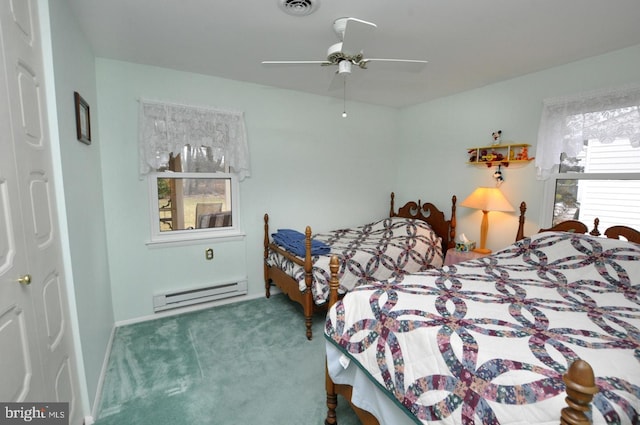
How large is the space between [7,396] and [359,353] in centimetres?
125

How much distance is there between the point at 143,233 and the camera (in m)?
2.74

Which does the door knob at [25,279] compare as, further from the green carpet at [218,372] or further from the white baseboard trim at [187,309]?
the white baseboard trim at [187,309]

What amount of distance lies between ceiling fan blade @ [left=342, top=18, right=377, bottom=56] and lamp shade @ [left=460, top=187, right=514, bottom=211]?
2017mm

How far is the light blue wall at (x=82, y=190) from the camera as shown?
1499 millimetres

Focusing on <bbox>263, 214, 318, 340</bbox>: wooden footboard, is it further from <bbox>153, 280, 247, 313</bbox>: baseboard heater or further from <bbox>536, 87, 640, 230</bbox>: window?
<bbox>536, 87, 640, 230</bbox>: window

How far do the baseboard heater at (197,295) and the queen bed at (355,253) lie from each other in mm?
342

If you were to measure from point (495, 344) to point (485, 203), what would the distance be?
2142 millimetres

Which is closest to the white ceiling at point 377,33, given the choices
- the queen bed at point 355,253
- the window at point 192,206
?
the window at point 192,206

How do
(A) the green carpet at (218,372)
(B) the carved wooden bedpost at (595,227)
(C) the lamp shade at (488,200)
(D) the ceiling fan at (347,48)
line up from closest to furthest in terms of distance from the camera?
(D) the ceiling fan at (347,48) < (A) the green carpet at (218,372) < (B) the carved wooden bedpost at (595,227) < (C) the lamp shade at (488,200)

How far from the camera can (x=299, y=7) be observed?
168 centimetres

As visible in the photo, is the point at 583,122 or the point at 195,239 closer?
the point at 583,122

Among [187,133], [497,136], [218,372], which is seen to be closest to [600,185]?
[497,136]

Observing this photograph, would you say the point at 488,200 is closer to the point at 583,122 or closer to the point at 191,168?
the point at 583,122

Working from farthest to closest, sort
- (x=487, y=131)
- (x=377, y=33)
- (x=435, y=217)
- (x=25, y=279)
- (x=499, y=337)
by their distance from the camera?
(x=435, y=217), (x=487, y=131), (x=377, y=33), (x=499, y=337), (x=25, y=279)
